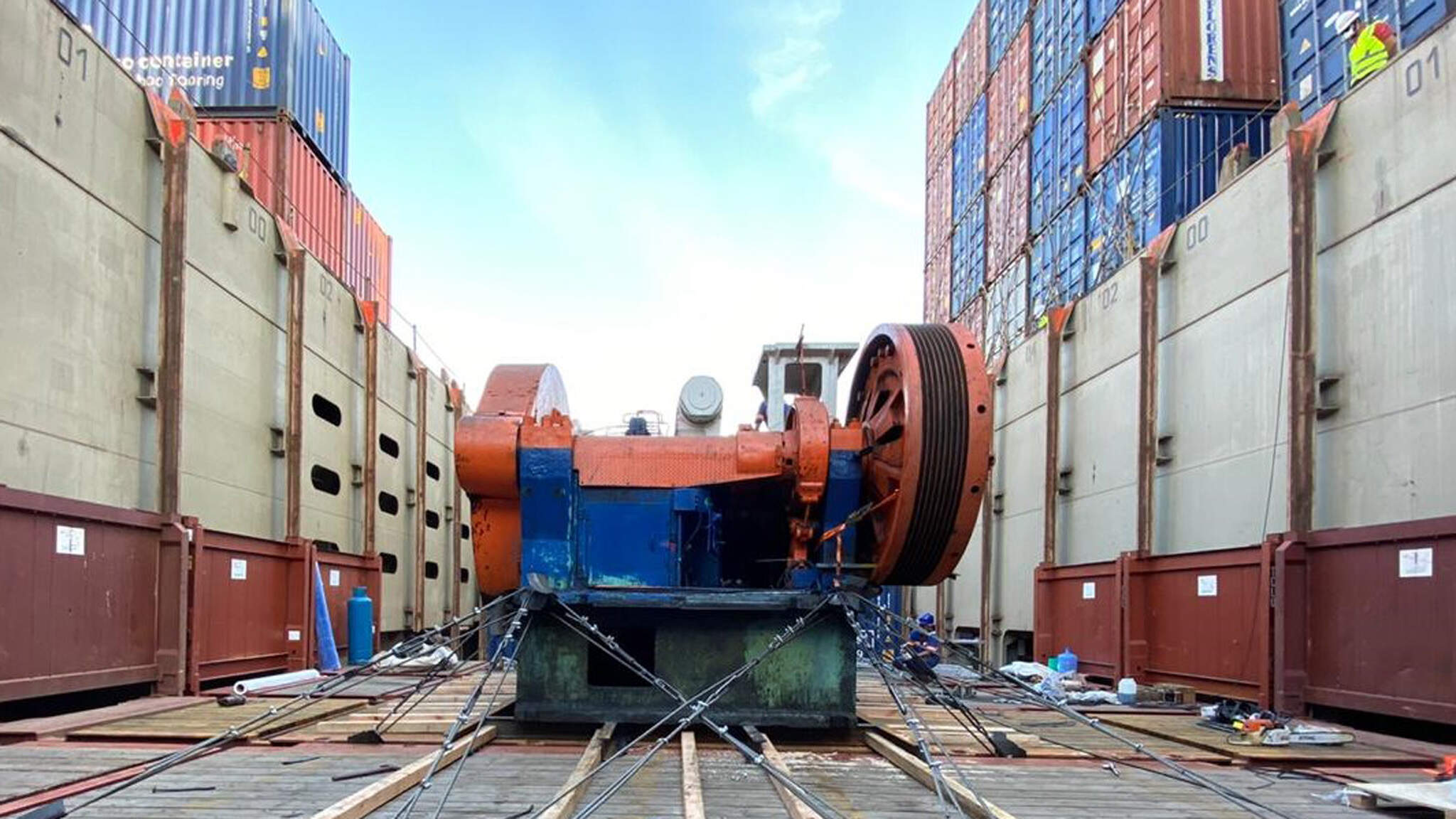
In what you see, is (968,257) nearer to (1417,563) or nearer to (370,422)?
(370,422)

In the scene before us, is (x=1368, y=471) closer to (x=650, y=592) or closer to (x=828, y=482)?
(x=828, y=482)

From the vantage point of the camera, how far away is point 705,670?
6.87 metres

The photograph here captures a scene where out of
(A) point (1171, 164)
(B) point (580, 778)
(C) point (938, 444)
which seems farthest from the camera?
(A) point (1171, 164)

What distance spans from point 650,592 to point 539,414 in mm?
1862

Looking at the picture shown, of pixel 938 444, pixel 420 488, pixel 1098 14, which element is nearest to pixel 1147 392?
pixel 938 444

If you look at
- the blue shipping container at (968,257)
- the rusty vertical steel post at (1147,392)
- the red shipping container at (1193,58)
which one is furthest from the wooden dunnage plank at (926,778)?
the blue shipping container at (968,257)

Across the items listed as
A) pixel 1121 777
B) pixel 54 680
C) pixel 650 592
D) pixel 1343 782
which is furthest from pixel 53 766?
pixel 1343 782

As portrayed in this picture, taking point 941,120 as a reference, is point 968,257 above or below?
below

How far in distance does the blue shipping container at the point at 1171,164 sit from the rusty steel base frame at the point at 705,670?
10100 mm

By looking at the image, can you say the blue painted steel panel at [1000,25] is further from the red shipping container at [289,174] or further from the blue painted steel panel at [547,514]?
the blue painted steel panel at [547,514]

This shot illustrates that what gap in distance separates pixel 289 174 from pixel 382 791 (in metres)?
14.8

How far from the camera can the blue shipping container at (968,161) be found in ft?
81.4

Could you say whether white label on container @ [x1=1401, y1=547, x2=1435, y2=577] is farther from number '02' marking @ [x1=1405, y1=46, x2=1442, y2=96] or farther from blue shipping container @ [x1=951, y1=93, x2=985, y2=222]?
blue shipping container @ [x1=951, y1=93, x2=985, y2=222]

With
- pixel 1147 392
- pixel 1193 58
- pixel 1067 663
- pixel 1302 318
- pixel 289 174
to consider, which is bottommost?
pixel 1067 663
